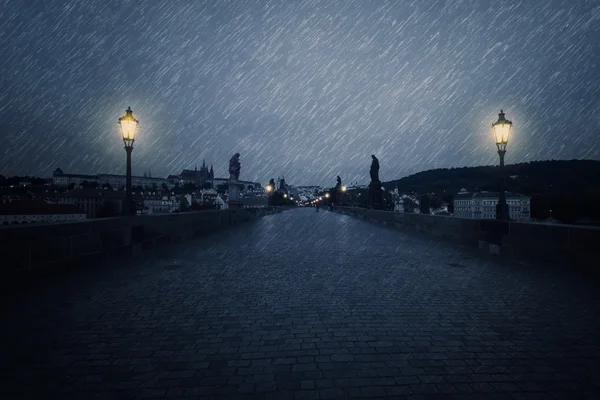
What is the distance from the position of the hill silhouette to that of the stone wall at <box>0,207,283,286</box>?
98.0 feet

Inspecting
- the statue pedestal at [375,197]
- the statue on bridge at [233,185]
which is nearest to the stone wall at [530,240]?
the statue pedestal at [375,197]

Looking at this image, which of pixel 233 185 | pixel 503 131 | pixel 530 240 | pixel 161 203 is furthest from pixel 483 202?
pixel 161 203

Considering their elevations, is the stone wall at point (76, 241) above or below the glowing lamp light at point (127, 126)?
below

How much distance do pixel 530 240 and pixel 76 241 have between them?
1138 cm

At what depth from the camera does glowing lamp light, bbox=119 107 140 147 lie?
11.3m

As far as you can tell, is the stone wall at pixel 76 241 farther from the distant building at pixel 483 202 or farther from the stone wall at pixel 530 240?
the distant building at pixel 483 202

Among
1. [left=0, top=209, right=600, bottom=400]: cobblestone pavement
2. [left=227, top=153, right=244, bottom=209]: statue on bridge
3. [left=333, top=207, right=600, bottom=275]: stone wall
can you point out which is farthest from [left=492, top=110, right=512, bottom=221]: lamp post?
[left=227, top=153, right=244, bottom=209]: statue on bridge

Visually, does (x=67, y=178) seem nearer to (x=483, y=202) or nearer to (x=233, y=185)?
(x=233, y=185)

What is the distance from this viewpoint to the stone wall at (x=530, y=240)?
703 cm

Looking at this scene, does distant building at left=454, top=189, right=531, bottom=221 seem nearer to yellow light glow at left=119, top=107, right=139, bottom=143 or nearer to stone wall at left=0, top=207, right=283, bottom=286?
stone wall at left=0, top=207, right=283, bottom=286

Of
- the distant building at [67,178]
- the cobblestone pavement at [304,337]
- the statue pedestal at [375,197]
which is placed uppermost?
the distant building at [67,178]

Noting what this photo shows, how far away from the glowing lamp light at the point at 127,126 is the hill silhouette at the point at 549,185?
30817 mm

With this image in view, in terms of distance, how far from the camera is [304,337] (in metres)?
4.08

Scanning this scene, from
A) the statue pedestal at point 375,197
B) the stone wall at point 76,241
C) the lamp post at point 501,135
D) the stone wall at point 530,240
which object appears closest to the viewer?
the stone wall at point 76,241
